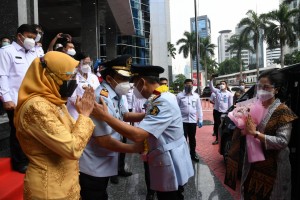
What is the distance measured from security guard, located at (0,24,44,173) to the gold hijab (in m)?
1.98

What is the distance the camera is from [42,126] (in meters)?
1.68

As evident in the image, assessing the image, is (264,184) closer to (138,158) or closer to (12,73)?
(12,73)

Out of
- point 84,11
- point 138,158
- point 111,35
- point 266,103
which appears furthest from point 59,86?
point 111,35

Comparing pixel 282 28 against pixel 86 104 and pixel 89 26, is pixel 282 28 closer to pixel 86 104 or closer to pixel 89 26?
pixel 89 26

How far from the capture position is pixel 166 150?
2.44 m

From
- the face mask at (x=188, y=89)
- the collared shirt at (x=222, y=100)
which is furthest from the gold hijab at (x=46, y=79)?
the collared shirt at (x=222, y=100)

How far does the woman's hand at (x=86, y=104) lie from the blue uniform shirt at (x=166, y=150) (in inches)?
21.8

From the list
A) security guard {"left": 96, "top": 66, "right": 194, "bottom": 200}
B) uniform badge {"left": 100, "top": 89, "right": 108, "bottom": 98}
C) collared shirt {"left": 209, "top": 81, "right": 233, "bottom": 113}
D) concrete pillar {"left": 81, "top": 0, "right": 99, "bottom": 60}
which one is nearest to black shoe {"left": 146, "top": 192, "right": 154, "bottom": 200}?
security guard {"left": 96, "top": 66, "right": 194, "bottom": 200}

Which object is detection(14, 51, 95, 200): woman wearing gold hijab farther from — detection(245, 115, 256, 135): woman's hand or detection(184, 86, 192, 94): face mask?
detection(184, 86, 192, 94): face mask

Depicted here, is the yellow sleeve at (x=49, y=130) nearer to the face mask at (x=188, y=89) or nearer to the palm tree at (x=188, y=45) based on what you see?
the face mask at (x=188, y=89)

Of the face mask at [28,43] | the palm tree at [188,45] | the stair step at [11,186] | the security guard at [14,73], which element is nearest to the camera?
the stair step at [11,186]

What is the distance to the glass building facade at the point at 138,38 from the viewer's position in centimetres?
2906

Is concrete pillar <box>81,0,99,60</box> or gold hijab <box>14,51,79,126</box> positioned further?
concrete pillar <box>81,0,99,60</box>

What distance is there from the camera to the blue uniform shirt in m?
2.38
